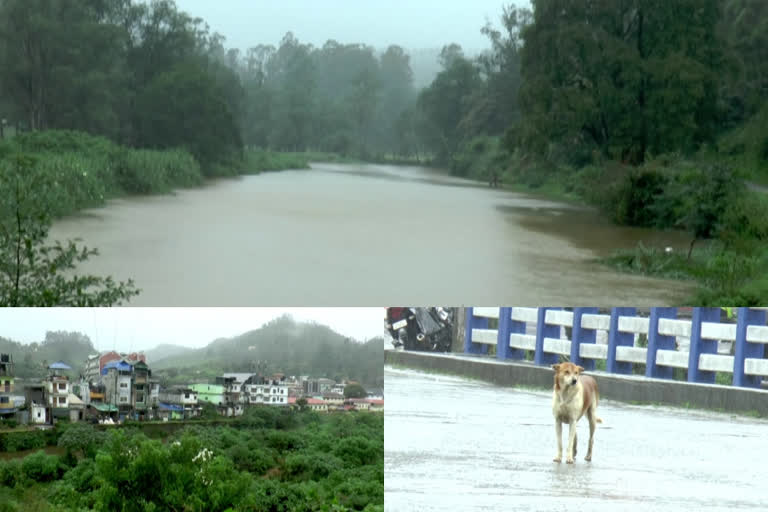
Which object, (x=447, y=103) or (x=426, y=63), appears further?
(x=426, y=63)

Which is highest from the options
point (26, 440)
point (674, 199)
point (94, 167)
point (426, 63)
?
point (426, 63)

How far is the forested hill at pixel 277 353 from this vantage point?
6168 mm

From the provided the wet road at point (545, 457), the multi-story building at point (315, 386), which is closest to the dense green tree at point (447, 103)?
the multi-story building at point (315, 386)

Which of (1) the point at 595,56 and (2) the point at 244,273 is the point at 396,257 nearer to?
(2) the point at 244,273

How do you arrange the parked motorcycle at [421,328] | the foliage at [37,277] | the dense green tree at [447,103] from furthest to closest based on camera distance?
the dense green tree at [447,103], the foliage at [37,277], the parked motorcycle at [421,328]

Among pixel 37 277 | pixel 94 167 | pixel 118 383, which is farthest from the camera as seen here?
pixel 94 167

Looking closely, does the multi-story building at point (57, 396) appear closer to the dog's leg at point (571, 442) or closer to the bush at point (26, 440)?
the bush at point (26, 440)

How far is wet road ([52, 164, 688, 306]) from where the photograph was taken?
10.5 metres

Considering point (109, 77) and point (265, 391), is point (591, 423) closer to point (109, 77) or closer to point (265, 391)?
point (265, 391)

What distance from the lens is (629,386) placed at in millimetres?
5824

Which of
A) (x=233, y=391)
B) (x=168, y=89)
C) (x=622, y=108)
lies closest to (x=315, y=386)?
(x=233, y=391)

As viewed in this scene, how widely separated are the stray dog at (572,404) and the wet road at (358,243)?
149 inches

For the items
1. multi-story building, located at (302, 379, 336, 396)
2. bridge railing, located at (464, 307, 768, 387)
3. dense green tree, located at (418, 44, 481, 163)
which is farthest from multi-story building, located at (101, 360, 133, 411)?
dense green tree, located at (418, 44, 481, 163)

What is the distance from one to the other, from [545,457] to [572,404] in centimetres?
27
